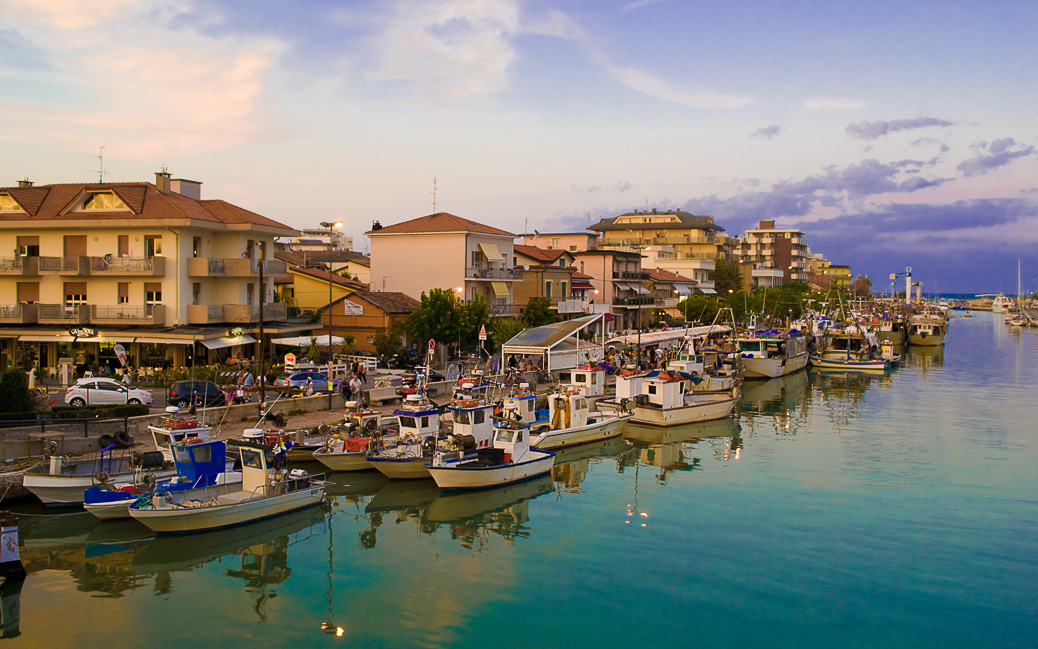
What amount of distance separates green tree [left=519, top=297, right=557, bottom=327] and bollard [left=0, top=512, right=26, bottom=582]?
4047cm

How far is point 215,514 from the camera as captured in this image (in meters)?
22.0

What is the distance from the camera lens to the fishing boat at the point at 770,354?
6406 centimetres

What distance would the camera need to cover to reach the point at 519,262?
71.2 meters

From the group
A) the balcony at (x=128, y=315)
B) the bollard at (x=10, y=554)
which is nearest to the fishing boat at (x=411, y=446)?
the bollard at (x=10, y=554)

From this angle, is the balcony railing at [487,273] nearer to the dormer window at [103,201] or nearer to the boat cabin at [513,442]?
the dormer window at [103,201]

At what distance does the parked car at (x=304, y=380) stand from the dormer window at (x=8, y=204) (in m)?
17.3

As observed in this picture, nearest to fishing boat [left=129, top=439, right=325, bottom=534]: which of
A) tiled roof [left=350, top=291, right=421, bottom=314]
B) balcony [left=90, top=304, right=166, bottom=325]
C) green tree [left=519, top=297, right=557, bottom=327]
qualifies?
balcony [left=90, top=304, right=166, bottom=325]

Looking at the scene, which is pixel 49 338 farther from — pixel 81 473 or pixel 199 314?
pixel 81 473

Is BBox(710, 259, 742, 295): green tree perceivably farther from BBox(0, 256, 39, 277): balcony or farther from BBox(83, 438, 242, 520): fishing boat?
BBox(83, 438, 242, 520): fishing boat

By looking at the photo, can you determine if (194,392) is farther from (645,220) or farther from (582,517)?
(645,220)

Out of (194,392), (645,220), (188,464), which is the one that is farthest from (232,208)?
(645,220)

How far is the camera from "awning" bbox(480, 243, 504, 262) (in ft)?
198

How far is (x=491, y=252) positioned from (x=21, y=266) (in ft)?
99.0

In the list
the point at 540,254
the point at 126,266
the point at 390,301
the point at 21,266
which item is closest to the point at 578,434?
the point at 390,301
